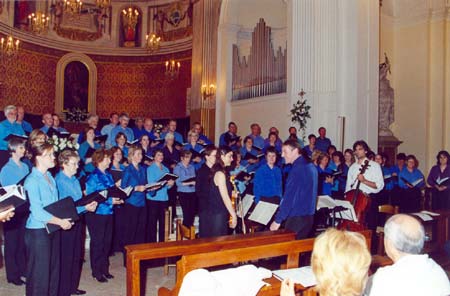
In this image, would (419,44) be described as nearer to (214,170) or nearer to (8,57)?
(214,170)

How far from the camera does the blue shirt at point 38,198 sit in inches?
157

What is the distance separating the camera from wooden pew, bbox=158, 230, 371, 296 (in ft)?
9.65

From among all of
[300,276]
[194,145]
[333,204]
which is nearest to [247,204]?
[333,204]

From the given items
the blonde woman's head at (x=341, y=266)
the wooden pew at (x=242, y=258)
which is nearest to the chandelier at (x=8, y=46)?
the wooden pew at (x=242, y=258)

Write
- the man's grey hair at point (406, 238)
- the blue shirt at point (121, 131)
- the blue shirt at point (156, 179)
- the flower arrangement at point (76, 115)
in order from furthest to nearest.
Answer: the flower arrangement at point (76, 115), the blue shirt at point (121, 131), the blue shirt at point (156, 179), the man's grey hair at point (406, 238)

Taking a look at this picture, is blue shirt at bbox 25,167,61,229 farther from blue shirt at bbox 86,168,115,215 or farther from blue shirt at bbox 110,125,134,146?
blue shirt at bbox 110,125,134,146

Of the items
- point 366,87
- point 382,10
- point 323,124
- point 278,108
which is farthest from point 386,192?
point 382,10

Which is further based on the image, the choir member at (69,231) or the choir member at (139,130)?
the choir member at (139,130)

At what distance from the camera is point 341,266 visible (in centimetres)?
194

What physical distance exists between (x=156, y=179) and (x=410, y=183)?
5574 millimetres

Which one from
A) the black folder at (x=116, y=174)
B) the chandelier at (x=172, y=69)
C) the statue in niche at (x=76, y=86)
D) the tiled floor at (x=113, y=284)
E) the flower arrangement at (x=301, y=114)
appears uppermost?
the chandelier at (x=172, y=69)

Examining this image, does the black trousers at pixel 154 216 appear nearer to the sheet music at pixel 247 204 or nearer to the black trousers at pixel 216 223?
the sheet music at pixel 247 204

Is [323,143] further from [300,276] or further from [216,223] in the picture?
[300,276]

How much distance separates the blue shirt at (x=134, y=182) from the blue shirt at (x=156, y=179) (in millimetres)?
364
